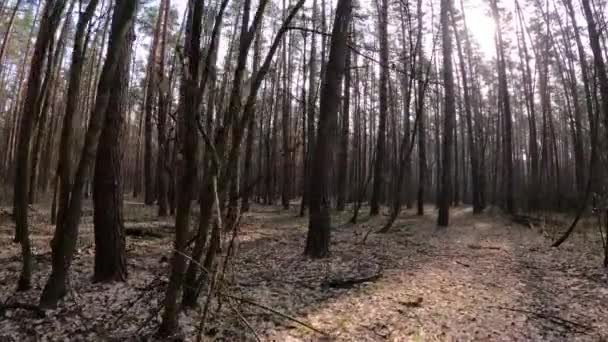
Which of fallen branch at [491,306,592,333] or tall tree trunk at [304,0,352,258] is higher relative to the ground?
tall tree trunk at [304,0,352,258]

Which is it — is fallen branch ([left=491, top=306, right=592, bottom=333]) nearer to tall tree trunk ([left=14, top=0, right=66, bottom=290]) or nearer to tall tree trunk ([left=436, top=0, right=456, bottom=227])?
tall tree trunk ([left=14, top=0, right=66, bottom=290])

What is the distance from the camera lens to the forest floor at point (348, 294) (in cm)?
385

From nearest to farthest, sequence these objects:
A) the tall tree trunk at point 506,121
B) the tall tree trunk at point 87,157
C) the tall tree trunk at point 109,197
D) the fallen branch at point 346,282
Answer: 1. the tall tree trunk at point 87,157
2. the tall tree trunk at point 109,197
3. the fallen branch at point 346,282
4. the tall tree trunk at point 506,121

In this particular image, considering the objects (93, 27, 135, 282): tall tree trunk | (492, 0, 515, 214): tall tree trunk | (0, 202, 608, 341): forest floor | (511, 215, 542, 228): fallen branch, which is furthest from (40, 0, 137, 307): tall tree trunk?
(492, 0, 515, 214): tall tree trunk

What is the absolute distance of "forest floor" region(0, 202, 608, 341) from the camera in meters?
3.85

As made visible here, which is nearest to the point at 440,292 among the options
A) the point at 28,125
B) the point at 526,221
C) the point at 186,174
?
the point at 186,174

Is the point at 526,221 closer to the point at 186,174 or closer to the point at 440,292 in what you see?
the point at 440,292

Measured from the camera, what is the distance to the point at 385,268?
650cm

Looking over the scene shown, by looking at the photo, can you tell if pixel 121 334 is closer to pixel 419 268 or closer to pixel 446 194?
pixel 419 268

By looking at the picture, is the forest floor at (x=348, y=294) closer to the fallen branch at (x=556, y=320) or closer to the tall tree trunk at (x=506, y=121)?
the fallen branch at (x=556, y=320)

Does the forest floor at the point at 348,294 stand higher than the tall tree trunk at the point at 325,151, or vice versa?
the tall tree trunk at the point at 325,151

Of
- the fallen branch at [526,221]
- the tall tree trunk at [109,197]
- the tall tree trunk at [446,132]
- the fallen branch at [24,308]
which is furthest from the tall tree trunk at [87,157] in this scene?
the fallen branch at [526,221]

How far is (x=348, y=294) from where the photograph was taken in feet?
16.9

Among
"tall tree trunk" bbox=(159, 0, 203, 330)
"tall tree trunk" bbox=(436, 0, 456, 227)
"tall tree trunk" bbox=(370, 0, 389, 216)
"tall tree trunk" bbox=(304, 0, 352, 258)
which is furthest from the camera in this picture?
"tall tree trunk" bbox=(370, 0, 389, 216)
